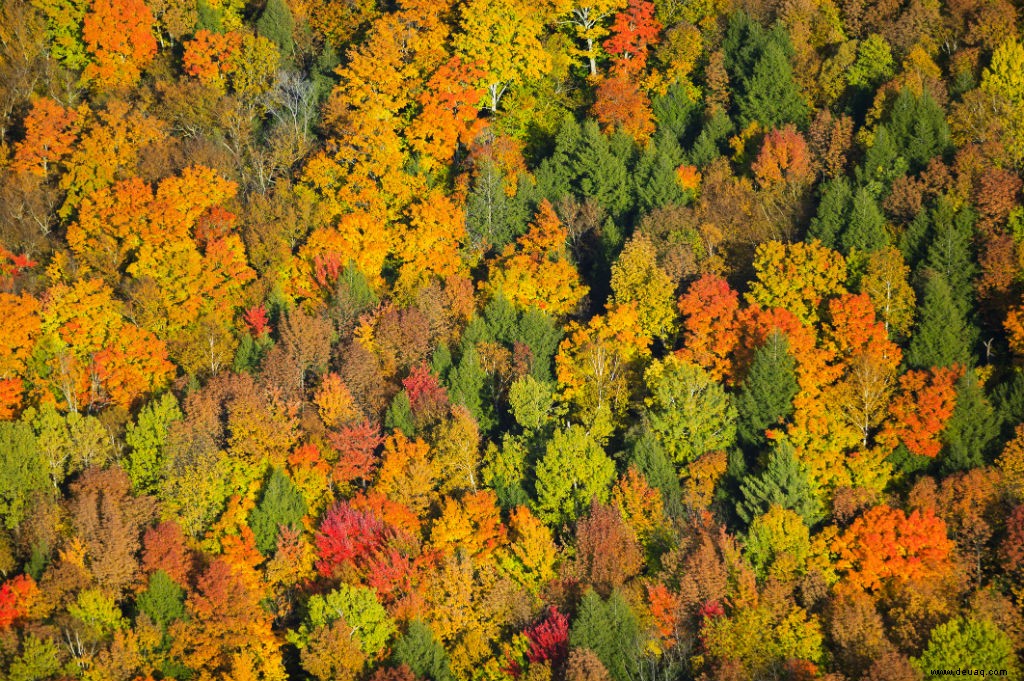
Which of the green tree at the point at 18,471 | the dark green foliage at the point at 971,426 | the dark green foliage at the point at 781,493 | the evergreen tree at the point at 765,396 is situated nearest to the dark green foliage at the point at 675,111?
the evergreen tree at the point at 765,396

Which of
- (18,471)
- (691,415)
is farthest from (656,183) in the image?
(18,471)

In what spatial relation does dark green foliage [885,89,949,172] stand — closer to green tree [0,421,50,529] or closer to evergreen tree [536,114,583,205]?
evergreen tree [536,114,583,205]

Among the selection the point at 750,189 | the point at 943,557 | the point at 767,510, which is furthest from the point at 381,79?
the point at 943,557

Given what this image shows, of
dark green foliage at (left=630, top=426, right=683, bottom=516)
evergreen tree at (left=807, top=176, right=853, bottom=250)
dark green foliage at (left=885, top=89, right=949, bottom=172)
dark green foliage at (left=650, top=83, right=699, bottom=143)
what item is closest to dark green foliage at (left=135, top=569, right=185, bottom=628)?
dark green foliage at (left=630, top=426, right=683, bottom=516)

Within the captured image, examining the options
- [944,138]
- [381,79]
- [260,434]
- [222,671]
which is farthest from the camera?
[381,79]

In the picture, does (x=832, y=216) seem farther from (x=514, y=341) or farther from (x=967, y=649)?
(x=967, y=649)

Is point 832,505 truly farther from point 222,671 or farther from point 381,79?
point 381,79
